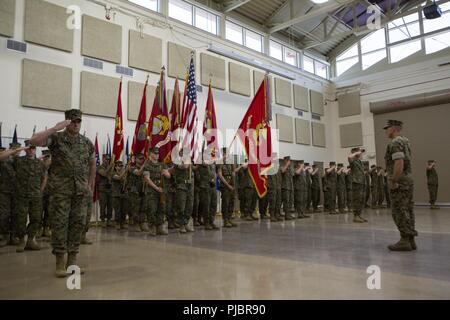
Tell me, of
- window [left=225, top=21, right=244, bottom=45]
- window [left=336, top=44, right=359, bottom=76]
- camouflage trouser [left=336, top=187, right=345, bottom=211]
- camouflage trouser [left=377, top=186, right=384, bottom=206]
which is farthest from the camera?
window [left=336, top=44, right=359, bottom=76]

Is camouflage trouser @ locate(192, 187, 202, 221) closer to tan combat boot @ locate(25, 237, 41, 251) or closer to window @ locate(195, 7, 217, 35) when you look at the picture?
tan combat boot @ locate(25, 237, 41, 251)

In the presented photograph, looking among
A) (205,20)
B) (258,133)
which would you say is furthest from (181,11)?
(258,133)

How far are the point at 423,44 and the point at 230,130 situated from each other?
9.41 m

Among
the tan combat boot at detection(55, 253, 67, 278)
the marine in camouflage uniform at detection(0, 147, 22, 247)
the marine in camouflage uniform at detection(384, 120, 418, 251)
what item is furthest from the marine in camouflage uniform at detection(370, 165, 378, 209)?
the tan combat boot at detection(55, 253, 67, 278)

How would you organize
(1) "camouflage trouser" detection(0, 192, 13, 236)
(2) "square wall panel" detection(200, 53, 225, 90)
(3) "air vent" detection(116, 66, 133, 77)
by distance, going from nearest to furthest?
1. (1) "camouflage trouser" detection(0, 192, 13, 236)
2. (3) "air vent" detection(116, 66, 133, 77)
3. (2) "square wall panel" detection(200, 53, 225, 90)

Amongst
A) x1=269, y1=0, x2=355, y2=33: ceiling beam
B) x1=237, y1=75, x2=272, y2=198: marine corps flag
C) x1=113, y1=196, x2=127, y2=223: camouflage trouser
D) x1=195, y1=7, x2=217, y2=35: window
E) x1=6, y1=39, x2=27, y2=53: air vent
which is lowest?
x1=113, y1=196, x2=127, y2=223: camouflage trouser

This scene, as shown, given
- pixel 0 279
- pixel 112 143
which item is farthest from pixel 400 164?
pixel 112 143

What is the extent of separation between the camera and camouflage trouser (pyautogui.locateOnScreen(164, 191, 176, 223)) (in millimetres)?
6718

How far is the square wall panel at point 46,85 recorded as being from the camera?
25.5 feet

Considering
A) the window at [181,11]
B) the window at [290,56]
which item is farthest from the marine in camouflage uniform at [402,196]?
the window at [290,56]

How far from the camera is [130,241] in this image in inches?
215

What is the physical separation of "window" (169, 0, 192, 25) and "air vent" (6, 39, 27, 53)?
15.5 feet

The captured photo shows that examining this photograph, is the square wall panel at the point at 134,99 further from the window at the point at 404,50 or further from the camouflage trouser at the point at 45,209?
the window at the point at 404,50
